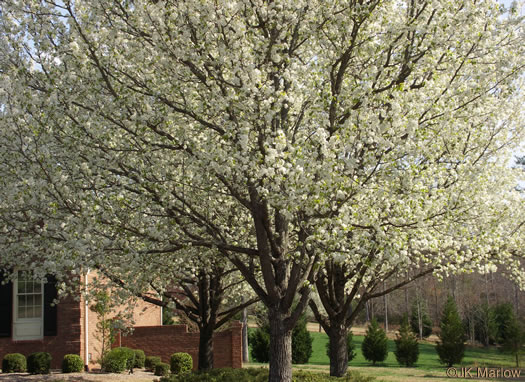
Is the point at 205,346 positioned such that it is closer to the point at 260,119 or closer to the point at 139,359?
the point at 139,359

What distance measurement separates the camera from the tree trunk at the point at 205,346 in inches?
604

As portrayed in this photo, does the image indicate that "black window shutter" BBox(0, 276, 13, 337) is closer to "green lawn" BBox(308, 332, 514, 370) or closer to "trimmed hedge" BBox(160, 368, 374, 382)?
"trimmed hedge" BBox(160, 368, 374, 382)

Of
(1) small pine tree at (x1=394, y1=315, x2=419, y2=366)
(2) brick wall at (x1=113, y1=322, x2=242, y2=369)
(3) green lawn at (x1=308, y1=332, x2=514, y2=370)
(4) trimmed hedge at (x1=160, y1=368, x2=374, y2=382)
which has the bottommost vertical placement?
(3) green lawn at (x1=308, y1=332, x2=514, y2=370)

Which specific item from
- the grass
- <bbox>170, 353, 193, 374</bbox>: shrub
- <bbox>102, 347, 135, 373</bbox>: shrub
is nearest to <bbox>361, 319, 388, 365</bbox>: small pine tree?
the grass

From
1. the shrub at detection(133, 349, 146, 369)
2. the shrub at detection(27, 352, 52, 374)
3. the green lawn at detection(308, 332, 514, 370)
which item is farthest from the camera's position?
the green lawn at detection(308, 332, 514, 370)

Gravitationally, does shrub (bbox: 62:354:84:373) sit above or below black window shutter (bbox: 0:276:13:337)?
below

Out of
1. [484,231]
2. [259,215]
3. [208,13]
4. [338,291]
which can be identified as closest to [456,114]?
[484,231]

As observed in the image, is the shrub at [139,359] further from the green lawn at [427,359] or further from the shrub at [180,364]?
the green lawn at [427,359]

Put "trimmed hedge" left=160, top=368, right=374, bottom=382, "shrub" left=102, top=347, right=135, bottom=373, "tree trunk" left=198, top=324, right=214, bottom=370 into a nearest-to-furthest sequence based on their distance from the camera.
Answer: "trimmed hedge" left=160, top=368, right=374, bottom=382, "tree trunk" left=198, top=324, right=214, bottom=370, "shrub" left=102, top=347, right=135, bottom=373

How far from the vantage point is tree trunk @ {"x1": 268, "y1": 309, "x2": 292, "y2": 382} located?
31.4ft

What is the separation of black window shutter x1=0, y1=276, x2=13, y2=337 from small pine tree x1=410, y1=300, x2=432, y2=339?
1255 inches

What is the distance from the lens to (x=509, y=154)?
42.5ft

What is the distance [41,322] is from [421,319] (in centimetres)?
3381

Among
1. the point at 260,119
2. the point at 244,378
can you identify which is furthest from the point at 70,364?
the point at 260,119
